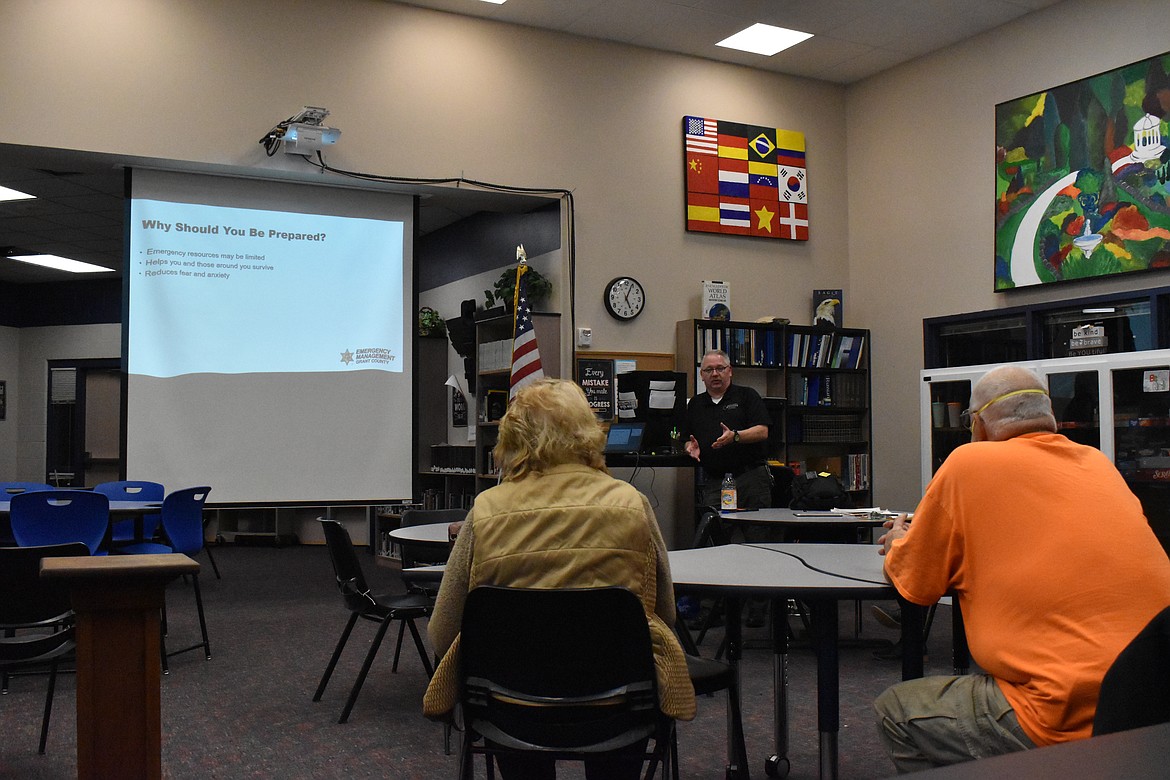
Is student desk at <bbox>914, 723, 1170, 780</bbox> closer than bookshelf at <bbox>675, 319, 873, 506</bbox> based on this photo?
Yes

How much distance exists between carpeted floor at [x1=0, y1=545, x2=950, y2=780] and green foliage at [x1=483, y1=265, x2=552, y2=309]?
9.06 feet

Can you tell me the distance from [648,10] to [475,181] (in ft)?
5.61

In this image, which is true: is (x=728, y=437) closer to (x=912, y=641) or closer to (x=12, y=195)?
(x=912, y=641)

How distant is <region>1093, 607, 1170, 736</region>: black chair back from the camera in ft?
3.65

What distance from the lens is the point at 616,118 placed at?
7.34 m

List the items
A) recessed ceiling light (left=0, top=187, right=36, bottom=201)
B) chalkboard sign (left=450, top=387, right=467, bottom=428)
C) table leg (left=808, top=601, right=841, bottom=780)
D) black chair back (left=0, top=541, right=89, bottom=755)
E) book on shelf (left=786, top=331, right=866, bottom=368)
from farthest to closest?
chalkboard sign (left=450, top=387, right=467, bottom=428) < recessed ceiling light (left=0, top=187, right=36, bottom=201) < book on shelf (left=786, top=331, right=866, bottom=368) < black chair back (left=0, top=541, right=89, bottom=755) < table leg (left=808, top=601, right=841, bottom=780)

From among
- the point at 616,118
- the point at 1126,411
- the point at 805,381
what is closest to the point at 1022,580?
the point at 1126,411

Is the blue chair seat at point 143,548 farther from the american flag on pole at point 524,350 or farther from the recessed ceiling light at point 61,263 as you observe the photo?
the recessed ceiling light at point 61,263

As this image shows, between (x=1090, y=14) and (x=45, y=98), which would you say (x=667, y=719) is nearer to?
(x=45, y=98)

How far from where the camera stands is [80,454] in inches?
503

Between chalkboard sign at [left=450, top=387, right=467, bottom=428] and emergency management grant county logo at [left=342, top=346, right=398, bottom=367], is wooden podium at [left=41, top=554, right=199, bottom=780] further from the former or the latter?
chalkboard sign at [left=450, top=387, right=467, bottom=428]

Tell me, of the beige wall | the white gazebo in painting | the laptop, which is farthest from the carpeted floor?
the white gazebo in painting

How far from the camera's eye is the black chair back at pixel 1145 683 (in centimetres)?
111

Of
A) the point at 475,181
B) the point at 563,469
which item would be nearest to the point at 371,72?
the point at 475,181
